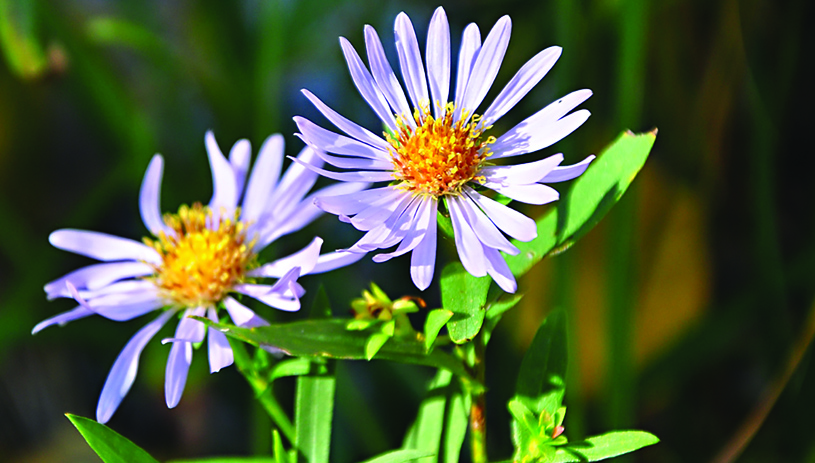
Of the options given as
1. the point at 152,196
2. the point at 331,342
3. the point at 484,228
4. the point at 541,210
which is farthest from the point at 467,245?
the point at 541,210

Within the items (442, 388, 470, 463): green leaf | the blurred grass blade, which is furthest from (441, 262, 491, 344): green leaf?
the blurred grass blade

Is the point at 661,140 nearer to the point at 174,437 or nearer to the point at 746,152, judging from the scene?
the point at 746,152

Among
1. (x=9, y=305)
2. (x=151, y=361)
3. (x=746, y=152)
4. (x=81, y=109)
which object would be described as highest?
(x=81, y=109)

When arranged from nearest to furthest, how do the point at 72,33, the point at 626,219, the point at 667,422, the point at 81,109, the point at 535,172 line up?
1. the point at 535,172
2. the point at 626,219
3. the point at 667,422
4. the point at 72,33
5. the point at 81,109

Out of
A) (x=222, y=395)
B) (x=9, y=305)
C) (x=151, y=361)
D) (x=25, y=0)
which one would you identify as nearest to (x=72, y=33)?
(x=25, y=0)

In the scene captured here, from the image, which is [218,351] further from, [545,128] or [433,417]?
[545,128]

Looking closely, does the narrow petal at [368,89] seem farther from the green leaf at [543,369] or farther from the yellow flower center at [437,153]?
the green leaf at [543,369]

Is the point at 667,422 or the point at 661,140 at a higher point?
the point at 661,140
